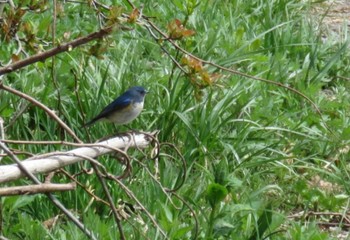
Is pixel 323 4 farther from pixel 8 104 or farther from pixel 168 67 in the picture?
pixel 8 104

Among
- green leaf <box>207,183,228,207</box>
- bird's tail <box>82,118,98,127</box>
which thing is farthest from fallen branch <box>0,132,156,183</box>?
bird's tail <box>82,118,98,127</box>

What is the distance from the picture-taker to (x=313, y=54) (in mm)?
6809

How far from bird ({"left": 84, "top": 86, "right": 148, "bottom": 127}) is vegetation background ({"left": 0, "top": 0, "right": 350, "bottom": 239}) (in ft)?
0.35

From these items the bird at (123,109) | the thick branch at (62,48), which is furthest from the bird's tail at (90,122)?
the thick branch at (62,48)

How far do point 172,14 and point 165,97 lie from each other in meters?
1.62

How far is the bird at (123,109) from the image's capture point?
484 cm

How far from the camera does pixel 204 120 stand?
5.41 metres

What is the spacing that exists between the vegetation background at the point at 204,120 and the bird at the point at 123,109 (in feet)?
0.35

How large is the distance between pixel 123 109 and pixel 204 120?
0.71m

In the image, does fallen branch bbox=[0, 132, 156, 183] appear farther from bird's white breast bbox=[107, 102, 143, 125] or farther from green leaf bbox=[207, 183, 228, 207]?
bird's white breast bbox=[107, 102, 143, 125]

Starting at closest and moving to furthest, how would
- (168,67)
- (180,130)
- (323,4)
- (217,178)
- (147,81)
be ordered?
1. (217,178)
2. (180,130)
3. (147,81)
4. (168,67)
5. (323,4)

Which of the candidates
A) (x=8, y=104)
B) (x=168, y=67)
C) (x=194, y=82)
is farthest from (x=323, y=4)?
(x=194, y=82)

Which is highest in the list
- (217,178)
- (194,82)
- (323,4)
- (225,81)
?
(194,82)

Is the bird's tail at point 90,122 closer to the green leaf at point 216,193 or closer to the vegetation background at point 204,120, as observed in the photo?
the vegetation background at point 204,120
